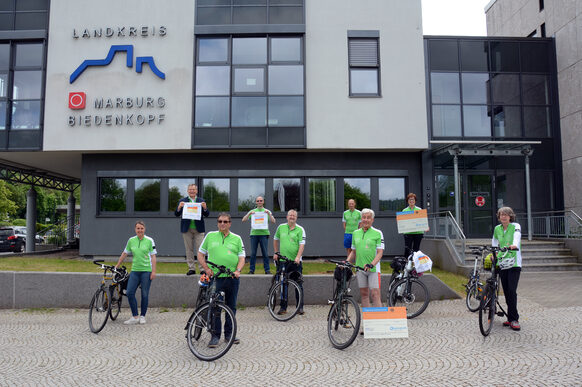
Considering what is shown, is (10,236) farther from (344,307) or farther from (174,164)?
(344,307)

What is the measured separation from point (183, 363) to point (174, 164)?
10.9 meters

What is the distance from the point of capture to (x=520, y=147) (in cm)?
1459

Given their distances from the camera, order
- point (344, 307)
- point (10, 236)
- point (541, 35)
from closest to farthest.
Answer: point (344, 307) < point (541, 35) < point (10, 236)

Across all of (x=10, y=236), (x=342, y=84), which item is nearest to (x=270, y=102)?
(x=342, y=84)

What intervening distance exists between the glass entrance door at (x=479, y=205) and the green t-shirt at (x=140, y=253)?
11640mm

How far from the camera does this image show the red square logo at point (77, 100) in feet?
48.3

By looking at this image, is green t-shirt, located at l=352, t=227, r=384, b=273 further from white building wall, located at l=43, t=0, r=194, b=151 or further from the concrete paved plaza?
white building wall, located at l=43, t=0, r=194, b=151

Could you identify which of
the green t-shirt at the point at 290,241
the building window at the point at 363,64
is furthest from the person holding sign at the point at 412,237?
the building window at the point at 363,64

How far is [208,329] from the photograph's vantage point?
573 cm

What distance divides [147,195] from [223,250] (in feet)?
33.5

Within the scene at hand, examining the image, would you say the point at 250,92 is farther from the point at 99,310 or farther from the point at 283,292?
the point at 99,310

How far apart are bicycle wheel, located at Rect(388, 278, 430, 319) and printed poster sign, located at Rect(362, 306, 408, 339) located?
1.62 meters

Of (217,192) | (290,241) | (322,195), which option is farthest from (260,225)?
(217,192)

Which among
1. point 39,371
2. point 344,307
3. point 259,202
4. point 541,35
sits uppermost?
point 541,35
